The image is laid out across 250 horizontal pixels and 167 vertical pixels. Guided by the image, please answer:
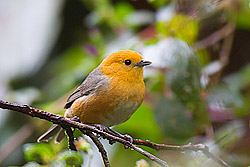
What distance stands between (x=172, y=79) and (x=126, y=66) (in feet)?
1.19

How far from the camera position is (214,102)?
243 centimetres

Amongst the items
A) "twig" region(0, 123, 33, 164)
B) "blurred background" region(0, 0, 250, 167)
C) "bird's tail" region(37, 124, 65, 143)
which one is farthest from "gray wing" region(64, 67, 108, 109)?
"twig" region(0, 123, 33, 164)

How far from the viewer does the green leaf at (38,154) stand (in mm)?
1375

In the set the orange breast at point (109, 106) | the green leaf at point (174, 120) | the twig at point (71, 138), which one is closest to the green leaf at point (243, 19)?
the green leaf at point (174, 120)

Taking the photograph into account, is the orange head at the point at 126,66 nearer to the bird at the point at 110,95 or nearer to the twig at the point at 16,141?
the bird at the point at 110,95

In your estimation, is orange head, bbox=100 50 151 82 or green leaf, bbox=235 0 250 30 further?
green leaf, bbox=235 0 250 30

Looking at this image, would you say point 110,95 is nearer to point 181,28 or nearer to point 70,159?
point 181,28

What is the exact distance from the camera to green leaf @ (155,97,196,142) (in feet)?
8.60

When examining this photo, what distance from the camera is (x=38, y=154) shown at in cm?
140

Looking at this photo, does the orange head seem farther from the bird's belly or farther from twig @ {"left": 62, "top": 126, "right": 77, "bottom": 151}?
twig @ {"left": 62, "top": 126, "right": 77, "bottom": 151}

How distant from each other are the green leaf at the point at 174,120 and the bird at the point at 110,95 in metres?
0.30

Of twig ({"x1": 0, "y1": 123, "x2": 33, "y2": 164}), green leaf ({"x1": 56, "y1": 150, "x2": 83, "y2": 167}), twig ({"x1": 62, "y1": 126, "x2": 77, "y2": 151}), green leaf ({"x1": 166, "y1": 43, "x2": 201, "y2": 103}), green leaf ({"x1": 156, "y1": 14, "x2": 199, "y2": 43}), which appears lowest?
twig ({"x1": 0, "y1": 123, "x2": 33, "y2": 164})

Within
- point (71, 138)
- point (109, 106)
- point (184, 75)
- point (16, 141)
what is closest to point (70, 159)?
point (71, 138)

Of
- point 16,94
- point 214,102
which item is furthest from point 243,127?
point 16,94
